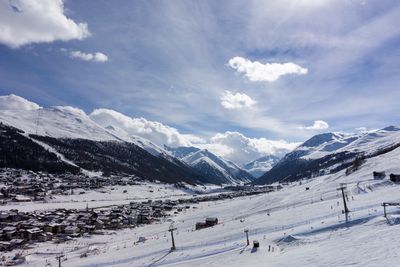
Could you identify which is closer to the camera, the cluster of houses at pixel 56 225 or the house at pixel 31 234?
the cluster of houses at pixel 56 225

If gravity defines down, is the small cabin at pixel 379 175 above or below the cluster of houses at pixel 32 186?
below

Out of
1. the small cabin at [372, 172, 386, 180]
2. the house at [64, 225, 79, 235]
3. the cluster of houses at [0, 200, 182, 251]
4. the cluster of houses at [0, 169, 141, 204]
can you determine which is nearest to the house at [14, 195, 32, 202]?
the cluster of houses at [0, 169, 141, 204]

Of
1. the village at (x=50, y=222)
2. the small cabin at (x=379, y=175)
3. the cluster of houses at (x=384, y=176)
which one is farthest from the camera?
the village at (x=50, y=222)

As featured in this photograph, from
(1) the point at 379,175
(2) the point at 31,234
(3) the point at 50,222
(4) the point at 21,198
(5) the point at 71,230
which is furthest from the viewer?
(4) the point at 21,198

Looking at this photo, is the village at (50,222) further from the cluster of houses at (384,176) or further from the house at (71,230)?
the cluster of houses at (384,176)

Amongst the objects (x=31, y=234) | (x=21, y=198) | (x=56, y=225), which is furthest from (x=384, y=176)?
(x=21, y=198)

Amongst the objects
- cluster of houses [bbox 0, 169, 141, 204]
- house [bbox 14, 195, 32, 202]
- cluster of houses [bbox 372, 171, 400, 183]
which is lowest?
cluster of houses [bbox 372, 171, 400, 183]

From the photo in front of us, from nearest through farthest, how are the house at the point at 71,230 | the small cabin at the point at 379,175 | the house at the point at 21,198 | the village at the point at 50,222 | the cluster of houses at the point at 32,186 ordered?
the small cabin at the point at 379,175 → the village at the point at 50,222 → the house at the point at 71,230 → the house at the point at 21,198 → the cluster of houses at the point at 32,186

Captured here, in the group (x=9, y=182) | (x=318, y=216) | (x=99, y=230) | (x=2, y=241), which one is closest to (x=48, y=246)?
(x=2, y=241)

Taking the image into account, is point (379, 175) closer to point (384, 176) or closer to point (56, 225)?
point (384, 176)

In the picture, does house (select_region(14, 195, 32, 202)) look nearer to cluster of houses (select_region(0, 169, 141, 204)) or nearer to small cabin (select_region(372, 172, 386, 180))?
cluster of houses (select_region(0, 169, 141, 204))

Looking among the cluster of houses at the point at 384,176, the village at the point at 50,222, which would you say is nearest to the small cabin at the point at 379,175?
the cluster of houses at the point at 384,176

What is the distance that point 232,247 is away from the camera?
32.7 m

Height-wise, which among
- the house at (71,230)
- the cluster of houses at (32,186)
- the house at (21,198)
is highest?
the cluster of houses at (32,186)
